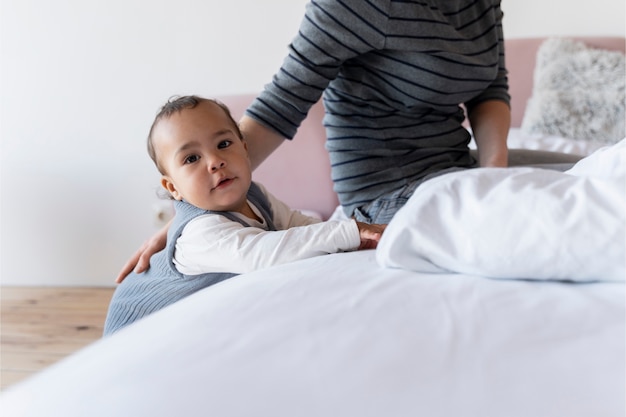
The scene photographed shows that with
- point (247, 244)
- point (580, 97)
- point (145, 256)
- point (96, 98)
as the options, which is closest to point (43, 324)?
point (96, 98)

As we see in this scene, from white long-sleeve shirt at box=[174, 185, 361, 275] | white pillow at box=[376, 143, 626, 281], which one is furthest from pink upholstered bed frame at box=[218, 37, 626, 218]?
white pillow at box=[376, 143, 626, 281]

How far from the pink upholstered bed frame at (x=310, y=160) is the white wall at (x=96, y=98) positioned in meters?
0.37

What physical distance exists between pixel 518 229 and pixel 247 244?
0.48 meters

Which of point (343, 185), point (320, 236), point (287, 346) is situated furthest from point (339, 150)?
point (287, 346)

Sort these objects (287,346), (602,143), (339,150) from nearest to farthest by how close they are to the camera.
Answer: (287,346)
(339,150)
(602,143)

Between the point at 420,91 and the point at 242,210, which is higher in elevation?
the point at 420,91

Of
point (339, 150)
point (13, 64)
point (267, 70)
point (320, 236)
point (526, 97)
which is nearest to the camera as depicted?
point (320, 236)

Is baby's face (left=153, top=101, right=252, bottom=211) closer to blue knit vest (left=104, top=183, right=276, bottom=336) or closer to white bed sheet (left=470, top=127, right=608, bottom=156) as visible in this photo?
blue knit vest (left=104, top=183, right=276, bottom=336)

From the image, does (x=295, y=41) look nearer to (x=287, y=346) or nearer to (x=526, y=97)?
(x=287, y=346)

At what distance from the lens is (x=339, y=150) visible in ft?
3.98

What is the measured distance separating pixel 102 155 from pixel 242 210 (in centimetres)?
166

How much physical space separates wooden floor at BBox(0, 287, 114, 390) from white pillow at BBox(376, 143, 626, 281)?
1546 millimetres

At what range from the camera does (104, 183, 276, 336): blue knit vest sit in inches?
38.9

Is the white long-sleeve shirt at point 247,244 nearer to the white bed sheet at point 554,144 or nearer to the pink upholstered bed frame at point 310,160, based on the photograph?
the white bed sheet at point 554,144
